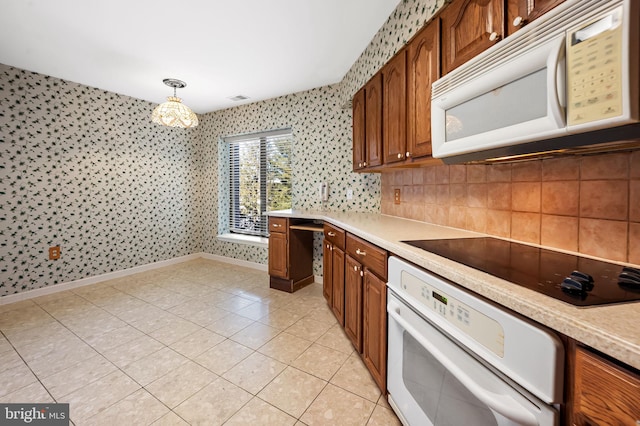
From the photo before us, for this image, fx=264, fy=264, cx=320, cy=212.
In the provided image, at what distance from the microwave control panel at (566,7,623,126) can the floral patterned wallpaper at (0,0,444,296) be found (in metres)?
1.38

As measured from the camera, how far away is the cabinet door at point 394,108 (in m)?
1.79

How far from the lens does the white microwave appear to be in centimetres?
64

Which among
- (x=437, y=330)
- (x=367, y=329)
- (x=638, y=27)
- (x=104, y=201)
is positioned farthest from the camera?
(x=104, y=201)

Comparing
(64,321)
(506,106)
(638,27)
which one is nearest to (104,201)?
(64,321)

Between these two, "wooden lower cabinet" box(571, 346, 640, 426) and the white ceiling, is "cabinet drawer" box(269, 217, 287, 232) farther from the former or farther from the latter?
"wooden lower cabinet" box(571, 346, 640, 426)

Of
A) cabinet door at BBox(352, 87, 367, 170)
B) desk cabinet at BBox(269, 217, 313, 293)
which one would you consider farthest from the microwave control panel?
desk cabinet at BBox(269, 217, 313, 293)

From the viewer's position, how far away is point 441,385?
0.91 metres

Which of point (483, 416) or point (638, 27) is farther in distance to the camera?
point (483, 416)

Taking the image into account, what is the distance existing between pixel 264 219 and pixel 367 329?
9.62ft

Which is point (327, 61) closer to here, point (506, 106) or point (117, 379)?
point (506, 106)

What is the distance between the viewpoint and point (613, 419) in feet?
1.55

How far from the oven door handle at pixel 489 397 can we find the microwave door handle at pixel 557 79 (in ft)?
2.55

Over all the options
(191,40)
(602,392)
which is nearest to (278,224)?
(191,40)

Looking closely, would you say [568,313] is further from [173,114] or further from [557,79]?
[173,114]
